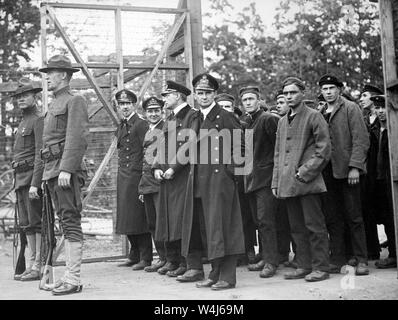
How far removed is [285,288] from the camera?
18.5 ft

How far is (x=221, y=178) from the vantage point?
5.93 metres

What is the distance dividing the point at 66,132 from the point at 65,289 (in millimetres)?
1580

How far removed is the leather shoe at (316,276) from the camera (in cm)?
589

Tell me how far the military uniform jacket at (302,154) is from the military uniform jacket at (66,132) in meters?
2.13

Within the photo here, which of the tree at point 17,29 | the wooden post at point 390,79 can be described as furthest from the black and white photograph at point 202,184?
the tree at point 17,29

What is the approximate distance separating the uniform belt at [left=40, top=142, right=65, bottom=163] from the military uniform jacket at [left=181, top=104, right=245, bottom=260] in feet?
4.58

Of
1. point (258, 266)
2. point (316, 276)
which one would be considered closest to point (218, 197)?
point (316, 276)

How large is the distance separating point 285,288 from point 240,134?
5.46 feet

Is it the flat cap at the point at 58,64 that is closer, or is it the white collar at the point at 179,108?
the flat cap at the point at 58,64

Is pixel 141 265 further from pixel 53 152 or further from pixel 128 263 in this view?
pixel 53 152

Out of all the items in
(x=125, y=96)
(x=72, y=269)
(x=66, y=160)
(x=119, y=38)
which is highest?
(x=119, y=38)

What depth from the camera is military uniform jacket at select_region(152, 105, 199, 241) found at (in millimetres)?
6543

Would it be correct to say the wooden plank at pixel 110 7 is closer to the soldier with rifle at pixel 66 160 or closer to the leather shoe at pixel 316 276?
the soldier with rifle at pixel 66 160
